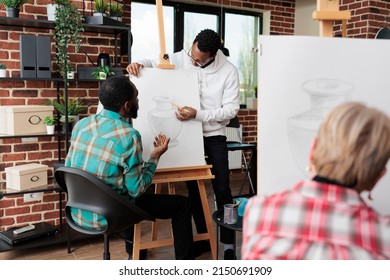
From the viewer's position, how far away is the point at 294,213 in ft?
3.38

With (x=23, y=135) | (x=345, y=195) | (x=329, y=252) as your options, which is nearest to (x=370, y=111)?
(x=345, y=195)

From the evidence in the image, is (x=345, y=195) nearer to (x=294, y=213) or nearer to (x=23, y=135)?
(x=294, y=213)

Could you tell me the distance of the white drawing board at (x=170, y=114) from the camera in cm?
252

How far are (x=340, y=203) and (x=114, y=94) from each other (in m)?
1.37

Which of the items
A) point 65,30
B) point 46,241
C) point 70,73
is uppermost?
point 65,30

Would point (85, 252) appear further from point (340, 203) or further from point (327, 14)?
point (340, 203)

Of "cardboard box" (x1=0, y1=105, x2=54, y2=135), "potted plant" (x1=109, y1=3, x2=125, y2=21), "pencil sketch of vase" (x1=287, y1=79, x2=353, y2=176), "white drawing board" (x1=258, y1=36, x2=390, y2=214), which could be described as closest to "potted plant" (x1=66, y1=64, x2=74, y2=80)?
"cardboard box" (x1=0, y1=105, x2=54, y2=135)

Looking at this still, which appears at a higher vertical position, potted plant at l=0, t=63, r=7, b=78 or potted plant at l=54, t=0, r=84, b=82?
potted plant at l=54, t=0, r=84, b=82

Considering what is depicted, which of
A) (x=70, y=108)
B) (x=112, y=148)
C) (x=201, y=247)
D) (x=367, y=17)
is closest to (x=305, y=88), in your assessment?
(x=112, y=148)

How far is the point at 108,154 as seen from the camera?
1984 mm

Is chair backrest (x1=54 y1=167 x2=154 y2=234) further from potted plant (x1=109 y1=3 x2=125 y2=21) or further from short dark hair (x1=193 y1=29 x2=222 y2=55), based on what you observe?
potted plant (x1=109 y1=3 x2=125 y2=21)

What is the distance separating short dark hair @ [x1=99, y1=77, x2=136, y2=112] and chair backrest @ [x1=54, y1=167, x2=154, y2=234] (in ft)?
1.28

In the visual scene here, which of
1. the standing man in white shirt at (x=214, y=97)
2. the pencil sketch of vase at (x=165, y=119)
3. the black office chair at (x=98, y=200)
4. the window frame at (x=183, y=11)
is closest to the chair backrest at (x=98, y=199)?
the black office chair at (x=98, y=200)

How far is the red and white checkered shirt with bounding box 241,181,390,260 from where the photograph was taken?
3.31 feet
